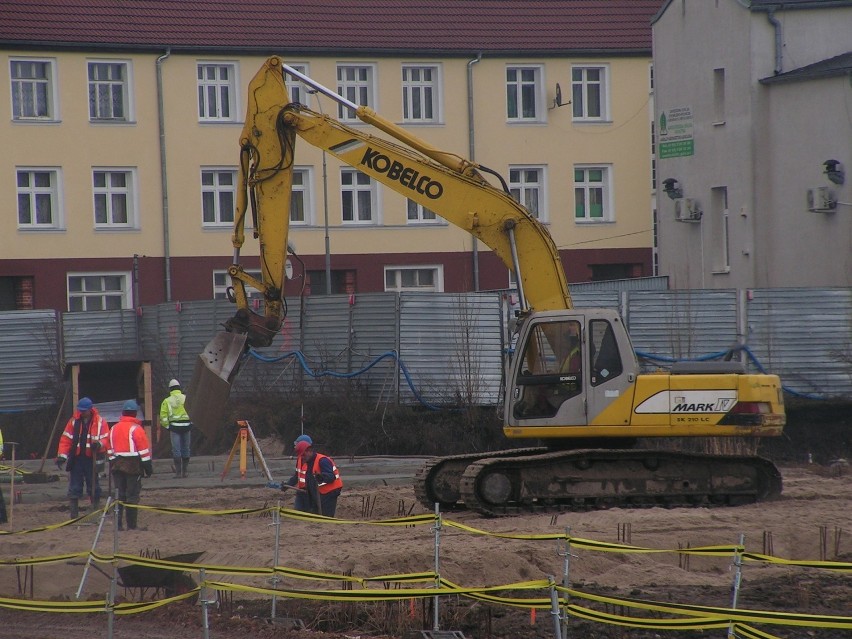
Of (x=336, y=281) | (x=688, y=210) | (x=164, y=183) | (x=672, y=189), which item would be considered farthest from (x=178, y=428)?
(x=672, y=189)

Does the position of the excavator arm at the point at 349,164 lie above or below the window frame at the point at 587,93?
below

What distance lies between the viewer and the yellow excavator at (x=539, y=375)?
15617 mm

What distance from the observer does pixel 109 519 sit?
17.1 metres

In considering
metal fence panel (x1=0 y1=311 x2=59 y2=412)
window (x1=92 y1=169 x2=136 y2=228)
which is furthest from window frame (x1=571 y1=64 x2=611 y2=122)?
metal fence panel (x1=0 y1=311 x2=59 y2=412)

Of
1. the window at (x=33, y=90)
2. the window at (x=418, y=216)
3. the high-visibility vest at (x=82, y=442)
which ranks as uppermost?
the window at (x=33, y=90)

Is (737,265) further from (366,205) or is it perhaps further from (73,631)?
(73,631)

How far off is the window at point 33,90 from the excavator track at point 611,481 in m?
23.4

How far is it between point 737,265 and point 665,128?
4.47m

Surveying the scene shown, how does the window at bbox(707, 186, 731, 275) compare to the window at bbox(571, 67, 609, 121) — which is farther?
the window at bbox(571, 67, 609, 121)

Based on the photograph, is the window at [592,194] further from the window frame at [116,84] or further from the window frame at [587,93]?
the window frame at [116,84]

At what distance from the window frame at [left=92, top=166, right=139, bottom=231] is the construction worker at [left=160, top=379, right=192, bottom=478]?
14.1 meters

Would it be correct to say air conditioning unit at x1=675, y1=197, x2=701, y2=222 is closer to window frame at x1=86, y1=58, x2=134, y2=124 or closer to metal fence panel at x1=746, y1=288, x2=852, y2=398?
metal fence panel at x1=746, y1=288, x2=852, y2=398

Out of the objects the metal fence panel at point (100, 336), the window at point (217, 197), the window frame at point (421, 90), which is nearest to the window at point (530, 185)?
the window frame at point (421, 90)

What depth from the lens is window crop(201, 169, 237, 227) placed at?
121 ft
